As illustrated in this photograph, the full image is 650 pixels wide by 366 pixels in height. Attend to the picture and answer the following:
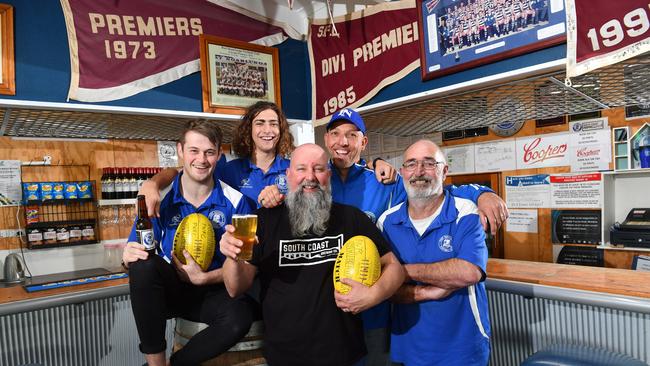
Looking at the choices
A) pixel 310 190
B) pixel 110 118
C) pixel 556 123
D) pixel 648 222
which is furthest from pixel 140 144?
pixel 648 222

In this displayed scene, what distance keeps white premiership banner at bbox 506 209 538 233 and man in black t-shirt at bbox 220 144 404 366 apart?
4.47 metres

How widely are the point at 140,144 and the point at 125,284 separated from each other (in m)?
1.87

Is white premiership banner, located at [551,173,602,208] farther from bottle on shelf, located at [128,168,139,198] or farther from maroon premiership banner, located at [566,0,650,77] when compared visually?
bottle on shelf, located at [128,168,139,198]

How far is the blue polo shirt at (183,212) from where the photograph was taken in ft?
6.59

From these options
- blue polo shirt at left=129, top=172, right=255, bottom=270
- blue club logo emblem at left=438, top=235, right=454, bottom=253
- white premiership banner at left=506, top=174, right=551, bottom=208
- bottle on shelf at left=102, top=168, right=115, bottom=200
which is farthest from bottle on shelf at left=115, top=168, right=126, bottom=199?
white premiership banner at left=506, top=174, right=551, bottom=208

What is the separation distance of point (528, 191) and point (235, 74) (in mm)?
4207

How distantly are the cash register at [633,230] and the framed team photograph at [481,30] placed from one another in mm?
3089

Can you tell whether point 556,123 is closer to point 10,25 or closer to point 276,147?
point 276,147

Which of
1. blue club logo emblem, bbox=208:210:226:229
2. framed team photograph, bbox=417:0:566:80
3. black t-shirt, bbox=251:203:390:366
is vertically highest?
framed team photograph, bbox=417:0:566:80

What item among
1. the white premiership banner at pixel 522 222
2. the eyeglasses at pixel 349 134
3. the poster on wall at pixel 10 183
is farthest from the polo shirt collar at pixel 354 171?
the white premiership banner at pixel 522 222

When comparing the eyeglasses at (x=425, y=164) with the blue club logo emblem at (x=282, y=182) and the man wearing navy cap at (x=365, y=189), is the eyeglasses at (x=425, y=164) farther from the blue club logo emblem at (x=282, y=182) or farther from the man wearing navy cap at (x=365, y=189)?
the blue club logo emblem at (x=282, y=182)

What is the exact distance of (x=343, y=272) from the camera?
1586 mm

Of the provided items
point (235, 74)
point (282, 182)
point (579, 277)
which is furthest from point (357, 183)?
point (235, 74)

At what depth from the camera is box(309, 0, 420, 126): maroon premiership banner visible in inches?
131
